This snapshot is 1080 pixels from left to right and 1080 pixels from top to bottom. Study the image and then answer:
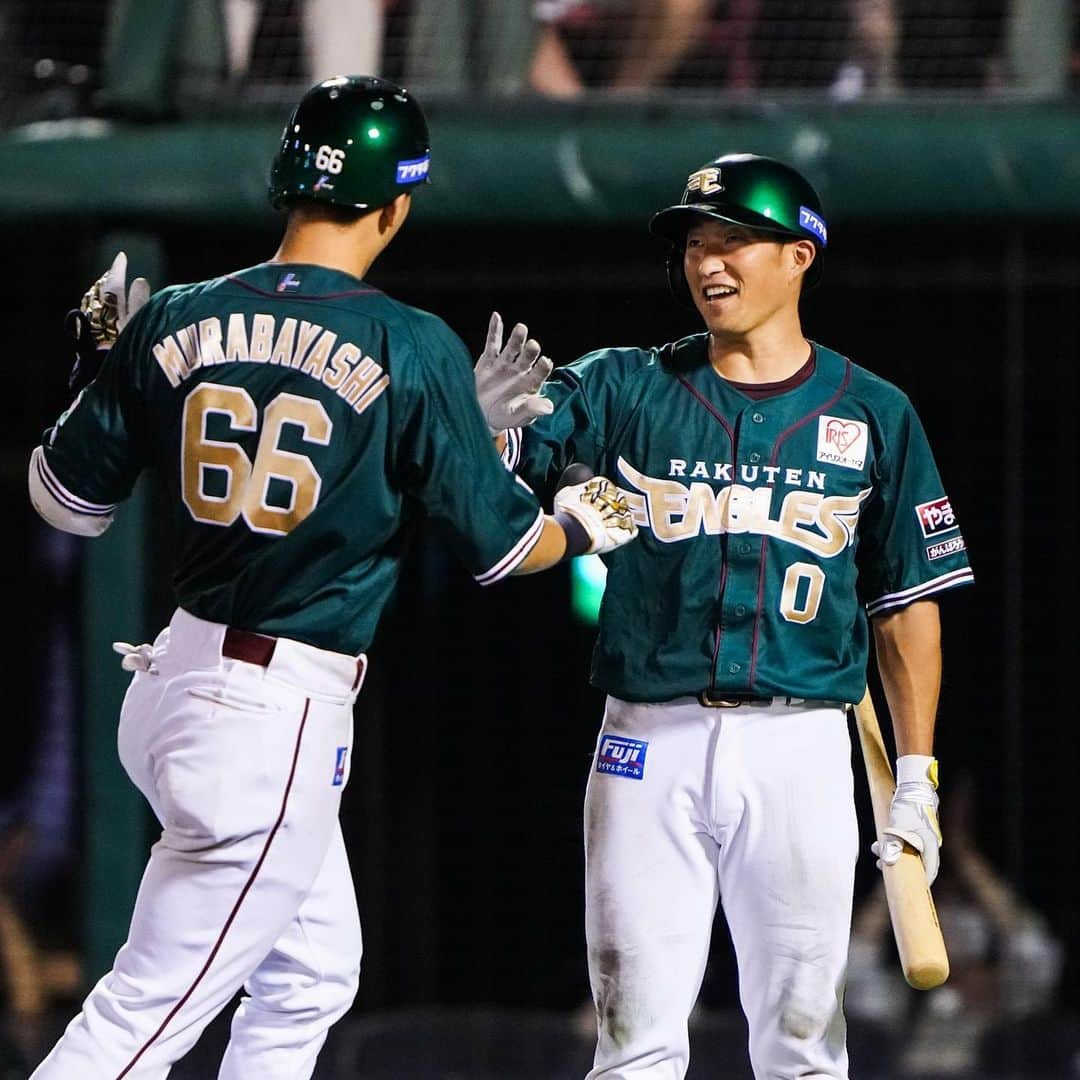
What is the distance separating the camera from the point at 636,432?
3.07m

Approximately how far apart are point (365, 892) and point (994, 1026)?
6.48ft

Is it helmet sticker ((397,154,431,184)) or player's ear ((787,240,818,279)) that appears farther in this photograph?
player's ear ((787,240,818,279))

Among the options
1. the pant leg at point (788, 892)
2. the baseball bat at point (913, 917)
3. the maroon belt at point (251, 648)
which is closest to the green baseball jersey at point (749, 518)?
the pant leg at point (788, 892)

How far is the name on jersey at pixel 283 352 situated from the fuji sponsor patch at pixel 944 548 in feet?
3.32

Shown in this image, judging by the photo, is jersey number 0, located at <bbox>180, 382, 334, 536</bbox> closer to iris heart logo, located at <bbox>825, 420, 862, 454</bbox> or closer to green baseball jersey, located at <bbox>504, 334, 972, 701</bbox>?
green baseball jersey, located at <bbox>504, 334, 972, 701</bbox>

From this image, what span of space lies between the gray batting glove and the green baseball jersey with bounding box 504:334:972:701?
64 cm

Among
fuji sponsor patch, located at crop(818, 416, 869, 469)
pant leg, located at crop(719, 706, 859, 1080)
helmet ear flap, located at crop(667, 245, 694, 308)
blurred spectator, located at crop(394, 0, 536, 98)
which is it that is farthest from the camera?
blurred spectator, located at crop(394, 0, 536, 98)

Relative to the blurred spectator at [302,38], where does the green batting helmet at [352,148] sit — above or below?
below

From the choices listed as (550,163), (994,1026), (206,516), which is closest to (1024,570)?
(994,1026)

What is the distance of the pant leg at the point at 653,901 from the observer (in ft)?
9.53

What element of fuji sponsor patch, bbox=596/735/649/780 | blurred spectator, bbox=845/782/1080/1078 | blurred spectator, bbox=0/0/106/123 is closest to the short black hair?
fuji sponsor patch, bbox=596/735/649/780

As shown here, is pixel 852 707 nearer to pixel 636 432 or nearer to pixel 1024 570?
pixel 636 432

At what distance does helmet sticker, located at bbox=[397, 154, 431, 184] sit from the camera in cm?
268

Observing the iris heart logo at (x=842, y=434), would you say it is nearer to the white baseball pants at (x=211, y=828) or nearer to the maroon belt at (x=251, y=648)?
the white baseball pants at (x=211, y=828)
